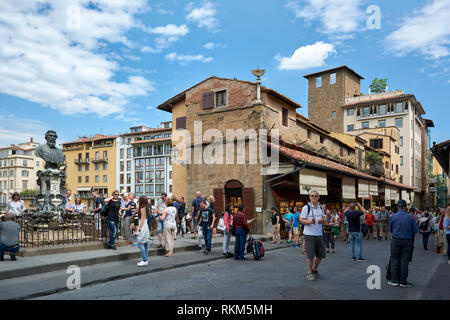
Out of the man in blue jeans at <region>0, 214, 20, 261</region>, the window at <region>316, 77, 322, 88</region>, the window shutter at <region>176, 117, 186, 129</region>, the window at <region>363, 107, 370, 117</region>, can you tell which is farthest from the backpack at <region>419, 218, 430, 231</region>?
the window at <region>316, 77, 322, 88</region>

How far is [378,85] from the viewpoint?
63906mm

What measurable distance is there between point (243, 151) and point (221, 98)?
3.79 m

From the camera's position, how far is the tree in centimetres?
6349

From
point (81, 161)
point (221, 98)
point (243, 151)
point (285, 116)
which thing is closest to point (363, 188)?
point (285, 116)

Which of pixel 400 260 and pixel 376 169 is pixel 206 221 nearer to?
pixel 400 260

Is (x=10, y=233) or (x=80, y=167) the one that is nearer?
(x=10, y=233)

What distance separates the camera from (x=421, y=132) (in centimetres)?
6588

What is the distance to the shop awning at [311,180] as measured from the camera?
17.9 m

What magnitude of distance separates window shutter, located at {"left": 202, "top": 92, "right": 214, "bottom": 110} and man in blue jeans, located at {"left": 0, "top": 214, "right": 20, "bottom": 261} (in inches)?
569

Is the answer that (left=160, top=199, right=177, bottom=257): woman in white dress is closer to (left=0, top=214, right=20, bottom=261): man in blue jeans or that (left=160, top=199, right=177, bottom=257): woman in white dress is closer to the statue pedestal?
(left=0, top=214, right=20, bottom=261): man in blue jeans

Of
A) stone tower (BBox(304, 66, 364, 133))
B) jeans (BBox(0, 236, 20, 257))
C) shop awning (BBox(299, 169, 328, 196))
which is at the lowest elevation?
jeans (BBox(0, 236, 20, 257))

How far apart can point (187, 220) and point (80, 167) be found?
2449 inches
